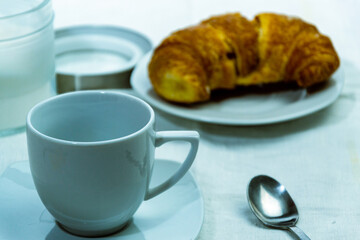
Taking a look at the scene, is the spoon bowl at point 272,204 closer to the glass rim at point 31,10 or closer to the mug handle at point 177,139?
the mug handle at point 177,139

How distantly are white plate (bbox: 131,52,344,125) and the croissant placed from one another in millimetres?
20

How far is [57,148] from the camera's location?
1.62ft

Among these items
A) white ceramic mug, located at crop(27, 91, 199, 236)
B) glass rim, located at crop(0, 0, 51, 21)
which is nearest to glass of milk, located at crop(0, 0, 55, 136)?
glass rim, located at crop(0, 0, 51, 21)

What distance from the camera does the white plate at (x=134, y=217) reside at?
54 cm

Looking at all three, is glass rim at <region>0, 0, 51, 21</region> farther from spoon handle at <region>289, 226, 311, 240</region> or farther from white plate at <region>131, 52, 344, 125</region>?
spoon handle at <region>289, 226, 311, 240</region>

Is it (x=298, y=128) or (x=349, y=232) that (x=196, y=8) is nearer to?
(x=298, y=128)

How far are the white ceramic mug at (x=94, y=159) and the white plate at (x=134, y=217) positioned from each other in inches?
0.7

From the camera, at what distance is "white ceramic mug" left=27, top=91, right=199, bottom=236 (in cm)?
50

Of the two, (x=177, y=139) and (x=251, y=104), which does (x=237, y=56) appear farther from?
(x=177, y=139)

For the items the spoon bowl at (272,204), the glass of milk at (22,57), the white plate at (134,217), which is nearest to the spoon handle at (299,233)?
the spoon bowl at (272,204)

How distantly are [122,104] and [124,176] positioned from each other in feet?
0.33

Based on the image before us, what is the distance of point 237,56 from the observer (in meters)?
0.94

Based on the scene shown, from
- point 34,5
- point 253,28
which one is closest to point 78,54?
point 34,5

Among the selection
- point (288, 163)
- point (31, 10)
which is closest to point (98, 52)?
point (31, 10)
